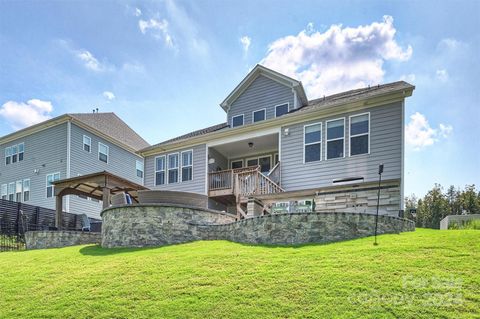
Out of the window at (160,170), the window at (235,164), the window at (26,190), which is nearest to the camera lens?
the window at (160,170)

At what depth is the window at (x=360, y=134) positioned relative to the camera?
1281 cm

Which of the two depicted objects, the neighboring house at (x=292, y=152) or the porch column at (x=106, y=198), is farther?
the porch column at (x=106, y=198)

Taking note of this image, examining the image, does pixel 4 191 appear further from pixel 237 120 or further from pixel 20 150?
pixel 237 120

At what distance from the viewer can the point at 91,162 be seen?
2242 centimetres

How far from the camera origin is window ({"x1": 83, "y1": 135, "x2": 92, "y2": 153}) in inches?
Result: 874

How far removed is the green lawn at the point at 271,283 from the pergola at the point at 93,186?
497 cm

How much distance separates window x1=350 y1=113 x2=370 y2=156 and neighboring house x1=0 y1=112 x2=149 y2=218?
15.7 metres

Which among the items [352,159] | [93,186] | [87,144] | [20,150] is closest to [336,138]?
[352,159]

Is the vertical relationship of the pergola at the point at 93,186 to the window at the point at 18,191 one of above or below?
above

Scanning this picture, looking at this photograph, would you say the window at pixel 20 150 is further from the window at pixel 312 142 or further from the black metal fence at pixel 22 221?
the window at pixel 312 142

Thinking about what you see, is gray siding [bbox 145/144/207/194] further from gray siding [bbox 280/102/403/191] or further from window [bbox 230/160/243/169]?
gray siding [bbox 280/102/403/191]

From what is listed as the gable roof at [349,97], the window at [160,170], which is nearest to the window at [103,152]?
the gable roof at [349,97]

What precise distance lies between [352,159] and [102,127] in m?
17.1

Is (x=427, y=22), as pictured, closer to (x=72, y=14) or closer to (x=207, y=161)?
(x=207, y=161)
